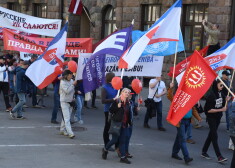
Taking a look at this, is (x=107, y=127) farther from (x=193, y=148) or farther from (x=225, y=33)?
(x=225, y=33)

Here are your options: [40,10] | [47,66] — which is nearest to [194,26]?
[47,66]

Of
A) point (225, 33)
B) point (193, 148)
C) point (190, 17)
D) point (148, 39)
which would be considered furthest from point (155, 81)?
point (190, 17)

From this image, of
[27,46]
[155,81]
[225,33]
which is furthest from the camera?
[225,33]

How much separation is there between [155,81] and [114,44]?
9.12 feet

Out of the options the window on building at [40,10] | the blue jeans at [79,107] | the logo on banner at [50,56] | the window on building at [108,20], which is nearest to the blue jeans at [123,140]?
the blue jeans at [79,107]

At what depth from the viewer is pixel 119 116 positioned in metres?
8.33

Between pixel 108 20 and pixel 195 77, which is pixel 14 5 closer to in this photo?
pixel 108 20

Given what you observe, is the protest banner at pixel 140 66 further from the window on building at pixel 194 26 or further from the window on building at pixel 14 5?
the window on building at pixel 14 5

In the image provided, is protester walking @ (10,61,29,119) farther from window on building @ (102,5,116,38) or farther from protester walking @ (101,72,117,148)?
window on building @ (102,5,116,38)

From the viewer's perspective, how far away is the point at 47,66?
11.4 m

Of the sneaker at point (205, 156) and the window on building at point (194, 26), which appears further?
the window on building at point (194, 26)

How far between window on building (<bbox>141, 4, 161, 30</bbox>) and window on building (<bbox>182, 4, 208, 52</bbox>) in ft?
4.95

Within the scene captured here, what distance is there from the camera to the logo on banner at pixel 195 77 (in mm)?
7883

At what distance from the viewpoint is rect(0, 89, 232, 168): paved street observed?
8.26 m
